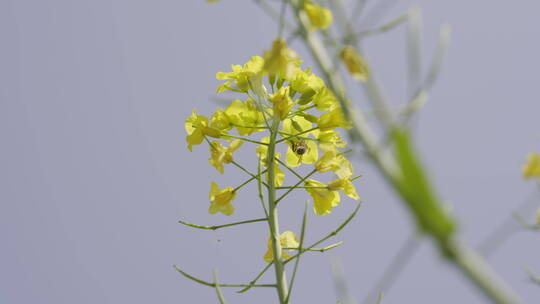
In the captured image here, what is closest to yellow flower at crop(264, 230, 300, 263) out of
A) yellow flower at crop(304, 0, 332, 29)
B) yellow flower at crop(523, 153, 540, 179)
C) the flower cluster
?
the flower cluster

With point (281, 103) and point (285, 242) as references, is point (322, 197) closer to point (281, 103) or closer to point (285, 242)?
point (285, 242)

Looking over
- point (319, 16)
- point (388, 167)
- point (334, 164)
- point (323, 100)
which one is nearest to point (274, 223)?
point (334, 164)

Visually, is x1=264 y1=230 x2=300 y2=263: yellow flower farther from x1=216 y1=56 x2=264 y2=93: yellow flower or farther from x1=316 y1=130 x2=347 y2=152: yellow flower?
x1=216 y1=56 x2=264 y2=93: yellow flower

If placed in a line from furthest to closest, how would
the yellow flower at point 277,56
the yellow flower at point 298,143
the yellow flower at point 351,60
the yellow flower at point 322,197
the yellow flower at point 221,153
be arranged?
the yellow flower at point 298,143 → the yellow flower at point 322,197 → the yellow flower at point 221,153 → the yellow flower at point 277,56 → the yellow flower at point 351,60

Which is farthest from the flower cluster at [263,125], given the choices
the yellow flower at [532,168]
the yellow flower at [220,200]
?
the yellow flower at [532,168]

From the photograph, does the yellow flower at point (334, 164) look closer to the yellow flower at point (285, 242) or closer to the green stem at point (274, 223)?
the green stem at point (274, 223)

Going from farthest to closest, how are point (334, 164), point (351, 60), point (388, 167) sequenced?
1. point (334, 164)
2. point (351, 60)
3. point (388, 167)

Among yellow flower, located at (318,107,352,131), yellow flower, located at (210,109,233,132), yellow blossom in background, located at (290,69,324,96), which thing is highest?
yellow flower, located at (210,109,233,132)
